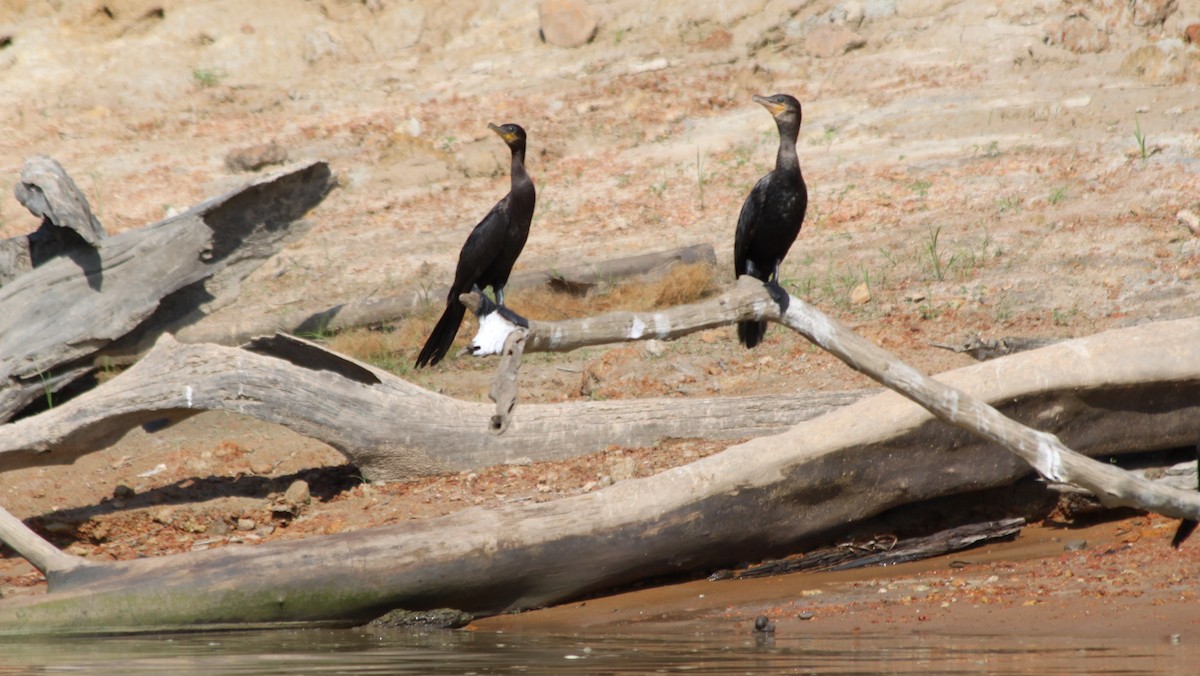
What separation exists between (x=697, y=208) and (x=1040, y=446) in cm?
672

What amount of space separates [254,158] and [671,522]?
25.6ft

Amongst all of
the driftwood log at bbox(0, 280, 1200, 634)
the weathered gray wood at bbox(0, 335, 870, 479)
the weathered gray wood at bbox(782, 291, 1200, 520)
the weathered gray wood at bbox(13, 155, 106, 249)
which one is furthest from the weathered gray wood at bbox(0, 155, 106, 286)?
the weathered gray wood at bbox(782, 291, 1200, 520)

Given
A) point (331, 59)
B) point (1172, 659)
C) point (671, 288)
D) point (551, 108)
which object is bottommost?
point (1172, 659)

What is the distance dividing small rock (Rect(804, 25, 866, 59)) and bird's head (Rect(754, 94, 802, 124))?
22.3 feet

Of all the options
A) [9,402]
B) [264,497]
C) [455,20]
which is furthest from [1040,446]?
[455,20]

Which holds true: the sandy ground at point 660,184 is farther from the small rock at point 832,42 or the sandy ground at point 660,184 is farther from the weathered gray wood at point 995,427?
the weathered gray wood at point 995,427

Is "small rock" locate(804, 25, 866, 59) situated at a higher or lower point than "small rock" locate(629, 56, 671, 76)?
higher

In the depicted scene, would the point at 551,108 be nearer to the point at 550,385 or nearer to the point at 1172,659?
the point at 550,385

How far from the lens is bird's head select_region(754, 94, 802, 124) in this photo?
6.42 m

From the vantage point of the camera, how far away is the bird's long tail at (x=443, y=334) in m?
6.54

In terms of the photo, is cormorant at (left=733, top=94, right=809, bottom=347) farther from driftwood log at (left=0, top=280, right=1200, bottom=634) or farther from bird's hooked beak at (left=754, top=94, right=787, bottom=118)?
driftwood log at (left=0, top=280, right=1200, bottom=634)

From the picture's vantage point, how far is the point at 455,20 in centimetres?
1459

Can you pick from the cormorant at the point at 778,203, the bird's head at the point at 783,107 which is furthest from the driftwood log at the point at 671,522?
the bird's head at the point at 783,107

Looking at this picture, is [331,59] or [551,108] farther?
[331,59]
